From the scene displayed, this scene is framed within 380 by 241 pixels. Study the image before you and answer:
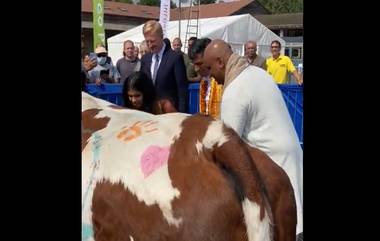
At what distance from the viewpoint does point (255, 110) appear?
2822 mm

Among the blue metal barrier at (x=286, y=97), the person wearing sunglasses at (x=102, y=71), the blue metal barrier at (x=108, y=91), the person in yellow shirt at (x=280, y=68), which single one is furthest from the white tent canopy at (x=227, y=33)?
the blue metal barrier at (x=108, y=91)

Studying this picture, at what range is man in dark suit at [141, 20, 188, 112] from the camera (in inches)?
184

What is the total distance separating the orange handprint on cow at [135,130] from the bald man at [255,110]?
57cm

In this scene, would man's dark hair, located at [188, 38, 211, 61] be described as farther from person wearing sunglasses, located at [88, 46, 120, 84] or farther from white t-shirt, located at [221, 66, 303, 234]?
person wearing sunglasses, located at [88, 46, 120, 84]

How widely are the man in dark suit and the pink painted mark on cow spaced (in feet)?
8.37

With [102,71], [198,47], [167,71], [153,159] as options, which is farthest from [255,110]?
[102,71]

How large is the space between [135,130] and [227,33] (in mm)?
13674

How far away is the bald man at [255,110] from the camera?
110 inches
